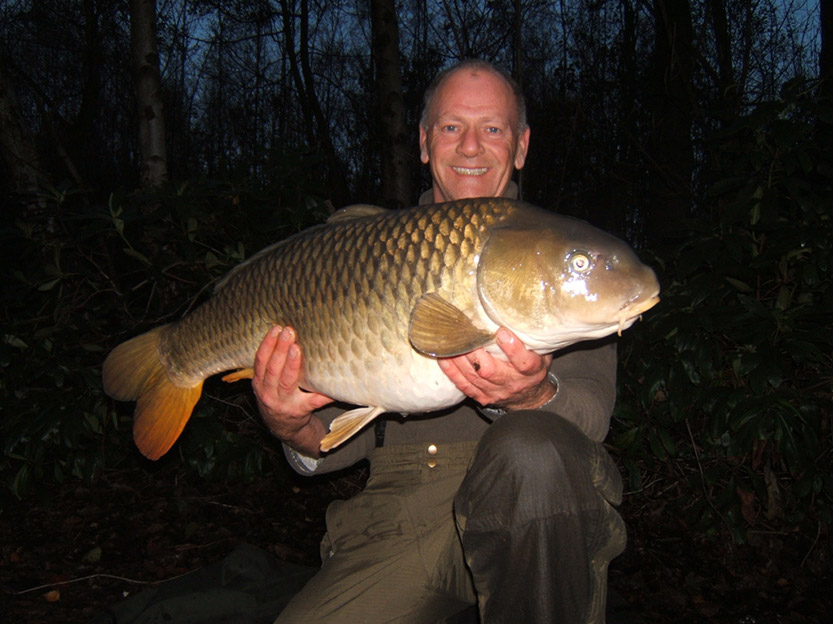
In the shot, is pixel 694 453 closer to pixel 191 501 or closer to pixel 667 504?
pixel 667 504

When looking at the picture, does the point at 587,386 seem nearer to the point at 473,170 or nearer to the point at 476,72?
the point at 473,170

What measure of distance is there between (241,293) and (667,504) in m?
2.12

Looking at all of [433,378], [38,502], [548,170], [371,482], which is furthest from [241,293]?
[548,170]

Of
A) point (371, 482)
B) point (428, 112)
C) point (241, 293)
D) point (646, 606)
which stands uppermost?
point (428, 112)

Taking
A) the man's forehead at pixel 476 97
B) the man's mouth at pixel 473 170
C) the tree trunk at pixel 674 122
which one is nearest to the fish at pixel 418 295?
the man's mouth at pixel 473 170

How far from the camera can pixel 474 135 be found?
6.14 feet

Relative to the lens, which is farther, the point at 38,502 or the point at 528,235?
the point at 38,502

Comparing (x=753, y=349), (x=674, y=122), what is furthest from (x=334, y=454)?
(x=674, y=122)

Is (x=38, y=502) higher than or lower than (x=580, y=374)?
lower

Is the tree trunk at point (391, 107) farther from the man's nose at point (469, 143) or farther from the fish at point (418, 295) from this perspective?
the fish at point (418, 295)

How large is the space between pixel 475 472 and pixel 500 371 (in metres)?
0.23

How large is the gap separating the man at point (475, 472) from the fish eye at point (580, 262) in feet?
0.57

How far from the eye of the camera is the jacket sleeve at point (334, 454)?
5.86ft

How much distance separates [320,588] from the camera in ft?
5.19
